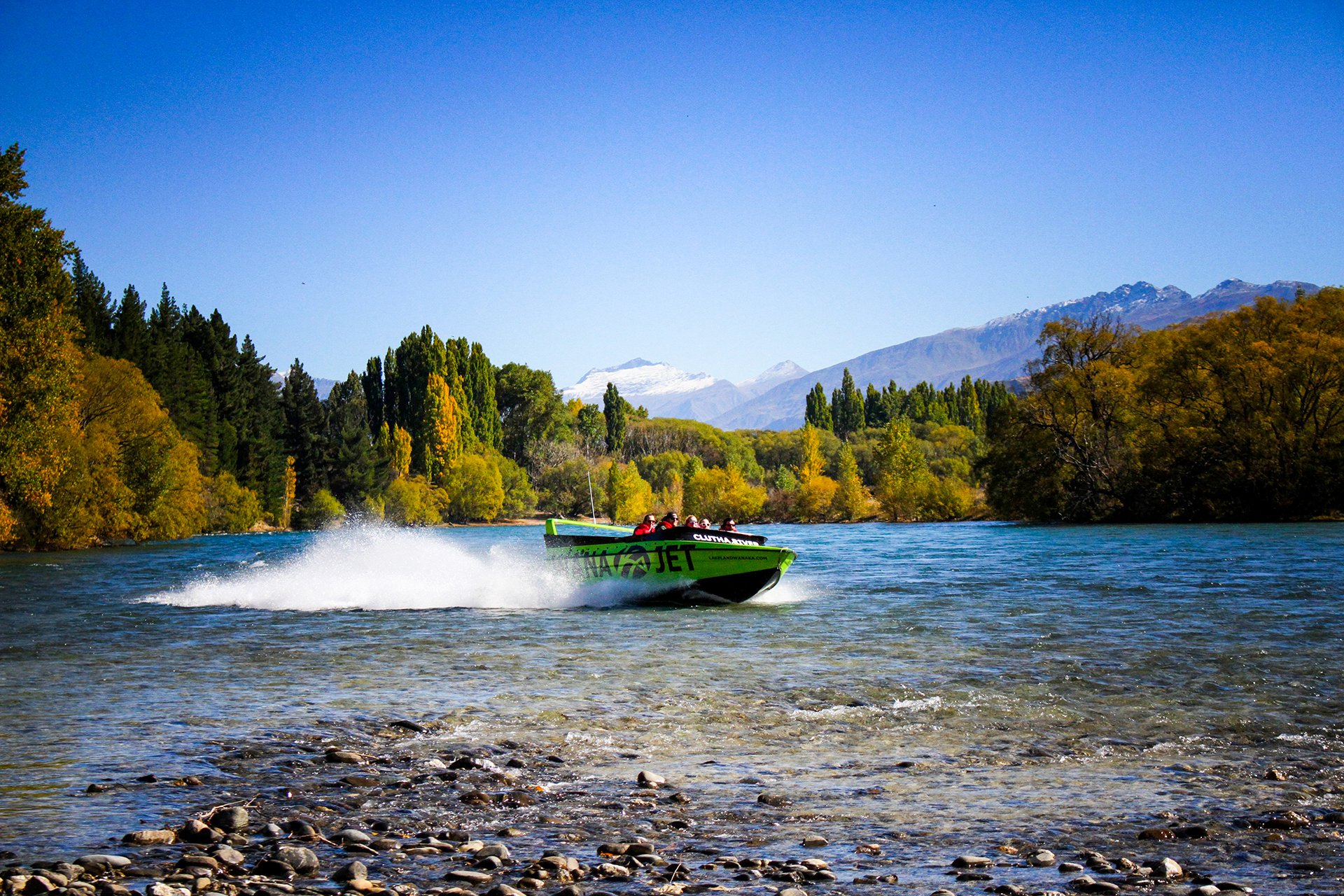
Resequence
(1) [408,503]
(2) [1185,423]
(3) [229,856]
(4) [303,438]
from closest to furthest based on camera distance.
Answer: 1. (3) [229,856]
2. (2) [1185,423]
3. (1) [408,503]
4. (4) [303,438]

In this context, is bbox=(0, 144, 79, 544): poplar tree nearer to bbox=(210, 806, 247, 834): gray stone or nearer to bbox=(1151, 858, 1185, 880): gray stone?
bbox=(210, 806, 247, 834): gray stone

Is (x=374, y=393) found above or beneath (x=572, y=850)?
above

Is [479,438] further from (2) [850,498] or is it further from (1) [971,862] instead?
(1) [971,862]

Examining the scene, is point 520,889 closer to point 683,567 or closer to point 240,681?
point 240,681

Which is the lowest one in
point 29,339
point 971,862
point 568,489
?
point 971,862

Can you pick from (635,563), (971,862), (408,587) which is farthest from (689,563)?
(971,862)

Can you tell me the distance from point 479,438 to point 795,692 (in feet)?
434

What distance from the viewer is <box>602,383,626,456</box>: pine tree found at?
179 metres

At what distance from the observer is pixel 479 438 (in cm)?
14300

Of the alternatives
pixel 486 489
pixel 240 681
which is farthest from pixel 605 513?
pixel 240 681

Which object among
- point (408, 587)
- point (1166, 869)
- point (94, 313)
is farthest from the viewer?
point (94, 313)

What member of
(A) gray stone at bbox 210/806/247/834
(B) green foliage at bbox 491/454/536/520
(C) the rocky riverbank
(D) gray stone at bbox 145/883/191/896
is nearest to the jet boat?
(C) the rocky riverbank

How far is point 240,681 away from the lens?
50.5 ft

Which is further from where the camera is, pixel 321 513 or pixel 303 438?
pixel 303 438
